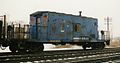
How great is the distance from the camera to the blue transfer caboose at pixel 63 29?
19828mm

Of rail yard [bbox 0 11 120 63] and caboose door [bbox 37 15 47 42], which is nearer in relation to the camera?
rail yard [bbox 0 11 120 63]

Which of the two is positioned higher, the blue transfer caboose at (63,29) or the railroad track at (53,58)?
the blue transfer caboose at (63,29)

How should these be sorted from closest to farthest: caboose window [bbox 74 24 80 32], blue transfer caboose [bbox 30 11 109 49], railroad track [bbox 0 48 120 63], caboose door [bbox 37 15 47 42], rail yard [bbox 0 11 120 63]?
railroad track [bbox 0 48 120 63] < rail yard [bbox 0 11 120 63] < caboose door [bbox 37 15 47 42] < blue transfer caboose [bbox 30 11 109 49] < caboose window [bbox 74 24 80 32]

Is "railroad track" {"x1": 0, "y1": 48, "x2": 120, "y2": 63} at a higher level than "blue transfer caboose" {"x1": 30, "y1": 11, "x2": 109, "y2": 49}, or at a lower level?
lower

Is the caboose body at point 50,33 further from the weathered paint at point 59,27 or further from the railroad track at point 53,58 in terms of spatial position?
the railroad track at point 53,58

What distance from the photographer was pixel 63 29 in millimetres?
21391

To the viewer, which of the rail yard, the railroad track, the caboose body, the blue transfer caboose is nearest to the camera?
the railroad track

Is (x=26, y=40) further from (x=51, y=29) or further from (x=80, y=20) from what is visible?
(x=80, y=20)

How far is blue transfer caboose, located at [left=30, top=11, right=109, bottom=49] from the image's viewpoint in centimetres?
1983

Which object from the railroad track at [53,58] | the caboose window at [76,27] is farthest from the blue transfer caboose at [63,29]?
the railroad track at [53,58]

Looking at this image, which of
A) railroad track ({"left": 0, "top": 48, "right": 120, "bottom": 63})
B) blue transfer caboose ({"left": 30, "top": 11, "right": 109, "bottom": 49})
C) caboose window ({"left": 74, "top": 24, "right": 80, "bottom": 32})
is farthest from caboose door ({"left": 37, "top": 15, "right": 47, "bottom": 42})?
caboose window ({"left": 74, "top": 24, "right": 80, "bottom": 32})

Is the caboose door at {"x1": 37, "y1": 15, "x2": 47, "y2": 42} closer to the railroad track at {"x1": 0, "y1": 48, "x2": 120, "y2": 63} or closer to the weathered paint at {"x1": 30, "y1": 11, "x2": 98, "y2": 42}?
the weathered paint at {"x1": 30, "y1": 11, "x2": 98, "y2": 42}

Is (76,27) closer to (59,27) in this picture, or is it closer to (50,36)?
(59,27)

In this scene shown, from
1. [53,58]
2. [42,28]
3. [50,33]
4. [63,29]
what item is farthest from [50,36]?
[53,58]
